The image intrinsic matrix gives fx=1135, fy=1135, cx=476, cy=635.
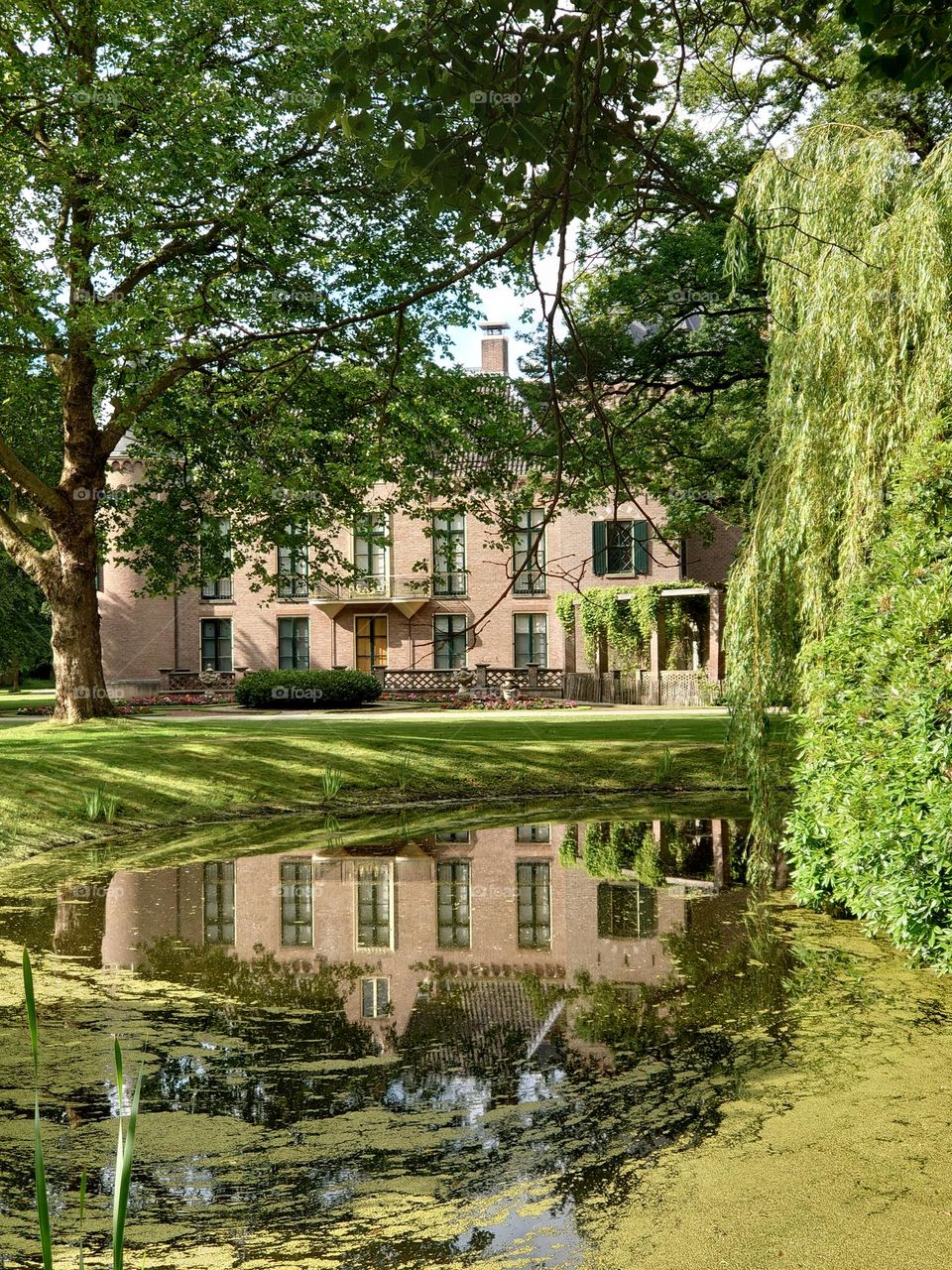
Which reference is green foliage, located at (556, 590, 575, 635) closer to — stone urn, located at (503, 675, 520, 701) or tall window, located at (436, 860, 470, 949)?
stone urn, located at (503, 675, 520, 701)

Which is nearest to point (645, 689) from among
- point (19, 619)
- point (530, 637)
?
point (530, 637)

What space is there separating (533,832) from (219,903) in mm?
3985

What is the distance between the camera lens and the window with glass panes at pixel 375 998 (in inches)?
214

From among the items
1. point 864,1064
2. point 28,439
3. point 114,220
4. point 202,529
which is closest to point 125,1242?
point 864,1064

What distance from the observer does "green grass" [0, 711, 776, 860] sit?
1165cm

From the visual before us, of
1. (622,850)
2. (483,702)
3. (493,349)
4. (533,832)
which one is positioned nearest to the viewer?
(622,850)

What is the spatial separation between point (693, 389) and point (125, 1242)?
615 inches

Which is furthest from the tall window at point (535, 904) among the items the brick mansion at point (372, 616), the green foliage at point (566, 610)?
the brick mansion at point (372, 616)

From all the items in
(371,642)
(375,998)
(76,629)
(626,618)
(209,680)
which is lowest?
(375,998)

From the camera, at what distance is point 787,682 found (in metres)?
7.93

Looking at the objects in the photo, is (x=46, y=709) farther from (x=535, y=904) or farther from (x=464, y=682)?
(x=535, y=904)

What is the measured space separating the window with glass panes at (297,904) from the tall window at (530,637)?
953 inches

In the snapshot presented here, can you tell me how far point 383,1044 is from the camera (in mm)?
4961

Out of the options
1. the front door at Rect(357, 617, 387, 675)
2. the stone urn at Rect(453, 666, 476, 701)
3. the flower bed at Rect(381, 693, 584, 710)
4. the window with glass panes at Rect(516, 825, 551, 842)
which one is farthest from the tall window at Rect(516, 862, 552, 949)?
the front door at Rect(357, 617, 387, 675)
